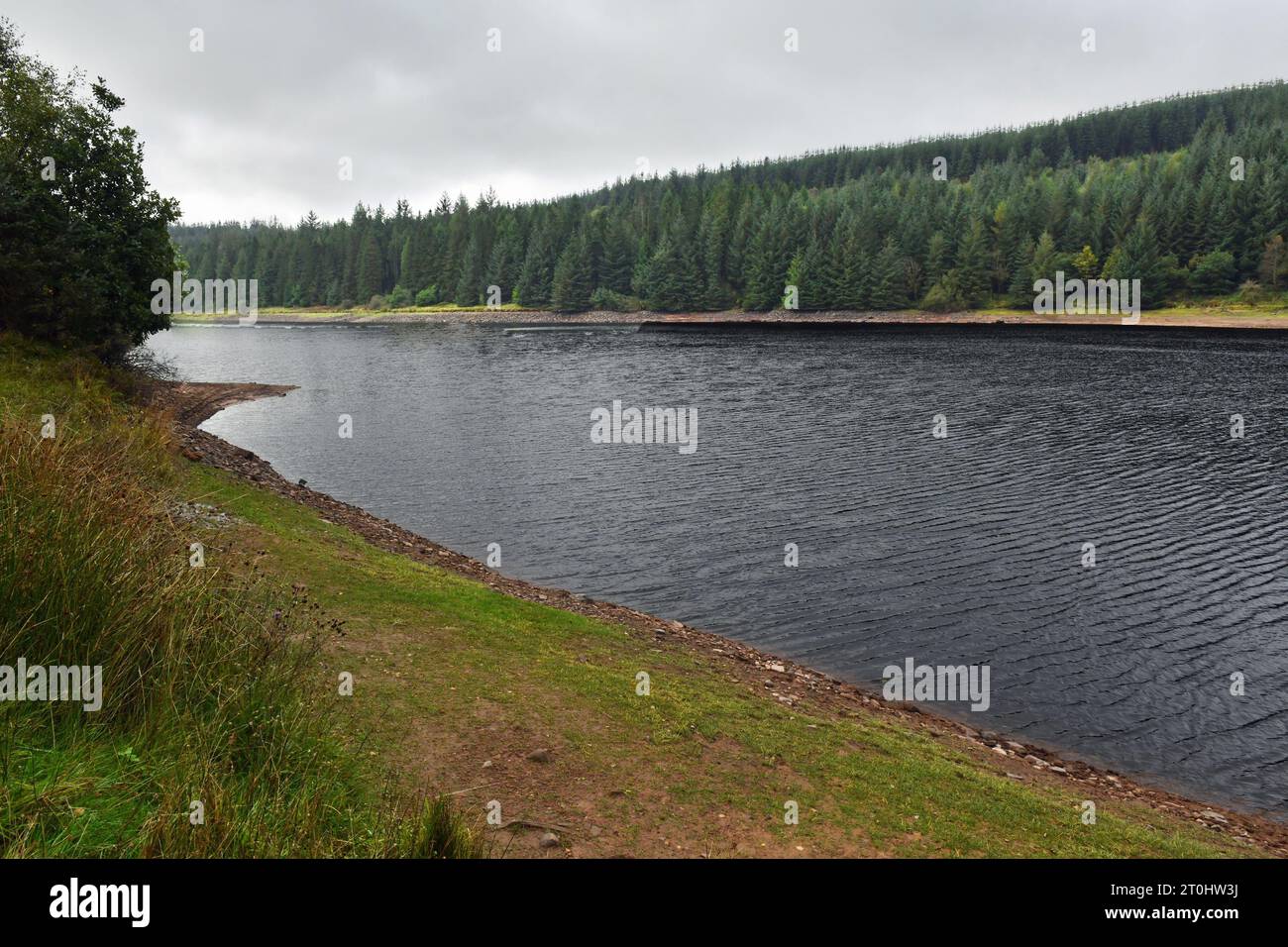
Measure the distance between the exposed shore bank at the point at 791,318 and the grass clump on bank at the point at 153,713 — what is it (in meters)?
129

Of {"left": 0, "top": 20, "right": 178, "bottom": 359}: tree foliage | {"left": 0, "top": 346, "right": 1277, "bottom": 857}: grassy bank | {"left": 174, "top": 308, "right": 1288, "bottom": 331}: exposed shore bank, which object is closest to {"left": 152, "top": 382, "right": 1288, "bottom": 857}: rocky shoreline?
{"left": 0, "top": 346, "right": 1277, "bottom": 857}: grassy bank

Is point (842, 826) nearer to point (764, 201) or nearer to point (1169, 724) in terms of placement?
point (1169, 724)

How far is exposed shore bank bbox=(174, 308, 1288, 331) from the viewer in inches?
4412

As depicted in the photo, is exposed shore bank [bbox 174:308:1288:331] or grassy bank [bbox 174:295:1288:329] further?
exposed shore bank [bbox 174:308:1288:331]

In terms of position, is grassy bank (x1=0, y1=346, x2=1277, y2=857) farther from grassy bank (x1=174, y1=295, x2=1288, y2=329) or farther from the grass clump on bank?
grassy bank (x1=174, y1=295, x2=1288, y2=329)

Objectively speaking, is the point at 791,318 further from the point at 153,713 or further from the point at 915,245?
the point at 153,713

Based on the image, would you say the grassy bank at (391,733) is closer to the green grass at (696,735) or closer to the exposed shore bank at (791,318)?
the green grass at (696,735)

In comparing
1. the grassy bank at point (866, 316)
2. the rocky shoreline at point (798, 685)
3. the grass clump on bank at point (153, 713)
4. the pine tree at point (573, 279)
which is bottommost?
the rocky shoreline at point (798, 685)

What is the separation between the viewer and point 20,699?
610 cm

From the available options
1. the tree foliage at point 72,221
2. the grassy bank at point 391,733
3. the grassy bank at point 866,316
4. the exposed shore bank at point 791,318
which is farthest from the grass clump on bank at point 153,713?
the grassy bank at point 866,316

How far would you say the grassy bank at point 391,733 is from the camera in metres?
5.68

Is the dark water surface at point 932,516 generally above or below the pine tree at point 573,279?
below

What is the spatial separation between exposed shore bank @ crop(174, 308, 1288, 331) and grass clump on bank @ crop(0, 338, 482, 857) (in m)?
129

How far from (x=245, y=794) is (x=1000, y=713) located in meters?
15.6
